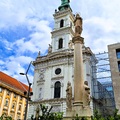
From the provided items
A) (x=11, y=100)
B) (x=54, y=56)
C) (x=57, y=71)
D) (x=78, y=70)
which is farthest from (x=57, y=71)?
(x=78, y=70)

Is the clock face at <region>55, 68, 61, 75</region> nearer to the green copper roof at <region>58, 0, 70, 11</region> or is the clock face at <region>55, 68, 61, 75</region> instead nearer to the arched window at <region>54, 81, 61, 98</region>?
the arched window at <region>54, 81, 61, 98</region>

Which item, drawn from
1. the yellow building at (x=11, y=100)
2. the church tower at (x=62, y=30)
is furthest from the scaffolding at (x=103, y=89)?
the yellow building at (x=11, y=100)

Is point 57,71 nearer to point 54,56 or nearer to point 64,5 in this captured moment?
point 54,56

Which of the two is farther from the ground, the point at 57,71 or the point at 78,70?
the point at 57,71

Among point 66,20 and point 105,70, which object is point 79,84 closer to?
point 105,70

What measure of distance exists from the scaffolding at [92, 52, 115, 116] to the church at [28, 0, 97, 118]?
43.7 inches

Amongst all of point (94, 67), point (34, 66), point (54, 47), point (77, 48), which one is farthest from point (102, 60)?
point (77, 48)

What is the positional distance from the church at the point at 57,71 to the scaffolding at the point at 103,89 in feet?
3.64

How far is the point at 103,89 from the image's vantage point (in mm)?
30938

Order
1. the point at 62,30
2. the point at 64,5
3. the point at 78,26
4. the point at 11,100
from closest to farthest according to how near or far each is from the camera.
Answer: the point at 78,26 → the point at 62,30 → the point at 11,100 → the point at 64,5

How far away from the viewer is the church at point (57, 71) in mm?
31462

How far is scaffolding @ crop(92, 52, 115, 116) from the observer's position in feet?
96.0

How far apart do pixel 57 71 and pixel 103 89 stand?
948 centimetres

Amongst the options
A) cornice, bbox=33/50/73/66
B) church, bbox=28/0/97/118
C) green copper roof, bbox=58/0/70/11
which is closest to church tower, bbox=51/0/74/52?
church, bbox=28/0/97/118
